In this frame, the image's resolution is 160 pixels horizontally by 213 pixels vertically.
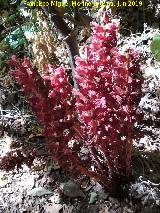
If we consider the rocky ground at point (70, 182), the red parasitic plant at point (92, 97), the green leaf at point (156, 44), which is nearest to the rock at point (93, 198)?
the rocky ground at point (70, 182)

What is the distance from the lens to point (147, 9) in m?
3.34

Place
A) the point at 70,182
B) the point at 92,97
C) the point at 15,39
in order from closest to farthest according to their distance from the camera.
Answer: the point at 92,97, the point at 70,182, the point at 15,39

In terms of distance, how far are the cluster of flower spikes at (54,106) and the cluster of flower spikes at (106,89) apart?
0.22ft

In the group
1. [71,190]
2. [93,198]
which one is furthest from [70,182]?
[93,198]

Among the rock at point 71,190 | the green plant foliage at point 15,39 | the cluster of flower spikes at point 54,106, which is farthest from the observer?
the green plant foliage at point 15,39

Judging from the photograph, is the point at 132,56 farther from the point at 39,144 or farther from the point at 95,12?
the point at 95,12

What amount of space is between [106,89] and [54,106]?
25cm

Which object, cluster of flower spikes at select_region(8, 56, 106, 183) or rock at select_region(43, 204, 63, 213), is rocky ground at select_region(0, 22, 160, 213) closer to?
rock at select_region(43, 204, 63, 213)

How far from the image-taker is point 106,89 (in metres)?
1.64

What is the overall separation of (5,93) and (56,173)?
98 cm

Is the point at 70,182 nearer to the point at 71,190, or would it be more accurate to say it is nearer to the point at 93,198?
the point at 71,190

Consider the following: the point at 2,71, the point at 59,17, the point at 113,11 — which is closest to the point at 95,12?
the point at 113,11

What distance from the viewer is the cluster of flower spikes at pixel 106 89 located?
1566 mm

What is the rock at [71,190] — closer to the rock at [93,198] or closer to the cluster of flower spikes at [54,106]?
the rock at [93,198]
